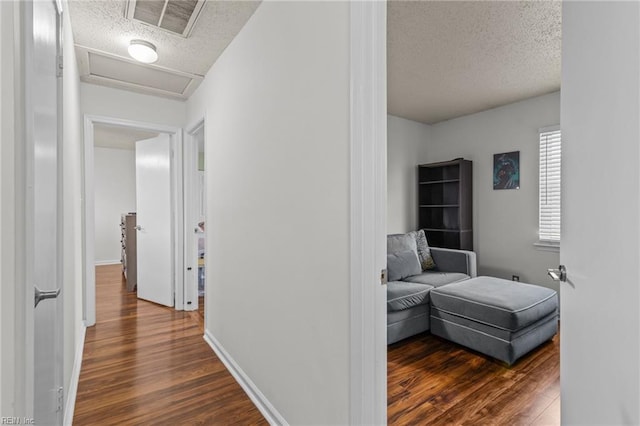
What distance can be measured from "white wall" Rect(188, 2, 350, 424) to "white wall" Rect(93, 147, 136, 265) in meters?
5.48

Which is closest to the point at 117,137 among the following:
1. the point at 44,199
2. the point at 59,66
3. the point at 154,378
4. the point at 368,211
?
the point at 59,66

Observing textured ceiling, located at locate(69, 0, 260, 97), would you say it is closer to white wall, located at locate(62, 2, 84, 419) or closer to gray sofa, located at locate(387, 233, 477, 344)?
white wall, located at locate(62, 2, 84, 419)

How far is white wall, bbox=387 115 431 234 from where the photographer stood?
4559 millimetres

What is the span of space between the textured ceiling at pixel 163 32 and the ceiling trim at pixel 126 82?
22mm

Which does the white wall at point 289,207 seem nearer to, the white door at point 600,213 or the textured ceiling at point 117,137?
the white door at point 600,213

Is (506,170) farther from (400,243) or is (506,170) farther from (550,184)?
(400,243)

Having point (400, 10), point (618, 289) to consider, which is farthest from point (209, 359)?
point (400, 10)

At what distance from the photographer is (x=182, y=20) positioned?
2.18 m

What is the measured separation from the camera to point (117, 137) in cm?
569

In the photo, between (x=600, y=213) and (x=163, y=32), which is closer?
(x=600, y=213)

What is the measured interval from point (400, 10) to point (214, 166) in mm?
1856

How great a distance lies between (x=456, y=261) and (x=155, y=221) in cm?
376

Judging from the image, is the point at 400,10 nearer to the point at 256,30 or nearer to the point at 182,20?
the point at 256,30

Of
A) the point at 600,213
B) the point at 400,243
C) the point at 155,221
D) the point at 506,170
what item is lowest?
the point at 400,243
